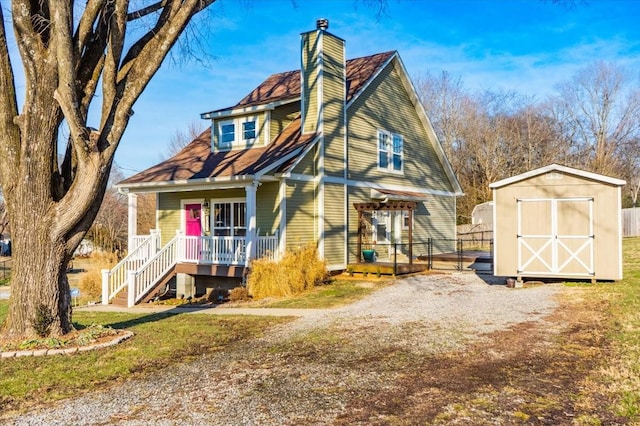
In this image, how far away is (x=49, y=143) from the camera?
7766 millimetres

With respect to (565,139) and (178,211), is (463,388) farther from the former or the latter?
(565,139)

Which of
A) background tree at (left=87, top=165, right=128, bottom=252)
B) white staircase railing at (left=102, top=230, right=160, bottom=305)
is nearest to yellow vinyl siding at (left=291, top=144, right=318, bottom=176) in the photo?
white staircase railing at (left=102, top=230, right=160, bottom=305)

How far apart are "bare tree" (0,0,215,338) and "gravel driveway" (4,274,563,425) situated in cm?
275

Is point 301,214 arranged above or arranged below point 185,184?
below

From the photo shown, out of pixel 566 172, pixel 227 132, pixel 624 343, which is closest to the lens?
pixel 624 343

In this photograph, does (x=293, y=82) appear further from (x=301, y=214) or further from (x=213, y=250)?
(x=213, y=250)

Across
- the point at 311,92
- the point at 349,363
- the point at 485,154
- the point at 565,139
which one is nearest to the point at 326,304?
the point at 349,363

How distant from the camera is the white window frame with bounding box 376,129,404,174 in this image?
20.4 metres

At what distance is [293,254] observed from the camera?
50.8ft

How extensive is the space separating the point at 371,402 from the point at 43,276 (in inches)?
209

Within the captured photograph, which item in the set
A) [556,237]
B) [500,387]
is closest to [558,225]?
[556,237]

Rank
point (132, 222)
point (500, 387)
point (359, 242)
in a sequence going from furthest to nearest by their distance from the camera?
point (132, 222), point (359, 242), point (500, 387)

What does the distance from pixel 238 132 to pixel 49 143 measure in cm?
1148

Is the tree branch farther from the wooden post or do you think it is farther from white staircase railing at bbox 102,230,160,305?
the wooden post
